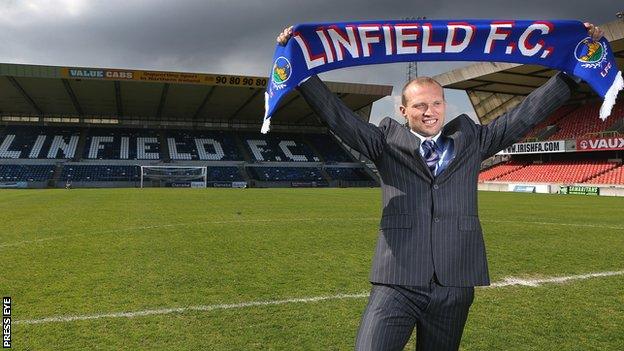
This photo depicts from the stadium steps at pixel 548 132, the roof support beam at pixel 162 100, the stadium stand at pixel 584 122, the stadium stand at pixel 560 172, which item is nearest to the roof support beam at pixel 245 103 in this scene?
the roof support beam at pixel 162 100

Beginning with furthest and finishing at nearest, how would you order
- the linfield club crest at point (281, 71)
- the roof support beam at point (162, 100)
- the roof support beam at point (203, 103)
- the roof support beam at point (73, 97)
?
the roof support beam at point (203, 103)
the roof support beam at point (162, 100)
the roof support beam at point (73, 97)
the linfield club crest at point (281, 71)

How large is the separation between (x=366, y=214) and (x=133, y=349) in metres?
13.2

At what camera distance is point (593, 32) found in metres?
3.12

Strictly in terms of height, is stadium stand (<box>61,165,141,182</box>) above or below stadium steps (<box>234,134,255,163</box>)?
below

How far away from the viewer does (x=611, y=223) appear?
1408 centimetres

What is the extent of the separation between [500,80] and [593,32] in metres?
40.6

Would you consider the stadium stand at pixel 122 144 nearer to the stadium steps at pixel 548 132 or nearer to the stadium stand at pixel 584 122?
the stadium steps at pixel 548 132

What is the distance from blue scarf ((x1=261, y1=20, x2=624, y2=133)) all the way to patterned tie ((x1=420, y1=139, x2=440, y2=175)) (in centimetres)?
79

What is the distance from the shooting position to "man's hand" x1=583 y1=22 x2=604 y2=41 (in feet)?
10.2

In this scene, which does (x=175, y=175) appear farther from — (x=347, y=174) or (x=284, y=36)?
(x=284, y=36)

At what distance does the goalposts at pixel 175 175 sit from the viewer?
1854 inches

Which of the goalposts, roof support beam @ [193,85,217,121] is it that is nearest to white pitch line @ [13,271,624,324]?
roof support beam @ [193,85,217,121]

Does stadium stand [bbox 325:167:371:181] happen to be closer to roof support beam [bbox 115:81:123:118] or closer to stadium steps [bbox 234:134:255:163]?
stadium steps [bbox 234:134:255:163]

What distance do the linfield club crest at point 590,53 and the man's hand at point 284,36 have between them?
182 cm
